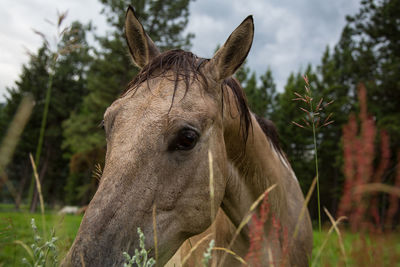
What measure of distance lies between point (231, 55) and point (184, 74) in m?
0.55

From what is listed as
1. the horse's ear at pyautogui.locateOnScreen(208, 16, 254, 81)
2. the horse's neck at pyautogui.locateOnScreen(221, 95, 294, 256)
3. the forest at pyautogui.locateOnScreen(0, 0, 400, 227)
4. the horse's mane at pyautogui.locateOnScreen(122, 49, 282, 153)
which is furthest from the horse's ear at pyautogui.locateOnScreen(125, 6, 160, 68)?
the forest at pyautogui.locateOnScreen(0, 0, 400, 227)

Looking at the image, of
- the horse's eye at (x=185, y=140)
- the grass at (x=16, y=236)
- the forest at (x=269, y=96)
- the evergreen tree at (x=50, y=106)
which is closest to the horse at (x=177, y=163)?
the horse's eye at (x=185, y=140)

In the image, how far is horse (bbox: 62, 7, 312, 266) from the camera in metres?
1.56

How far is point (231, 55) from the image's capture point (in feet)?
8.04

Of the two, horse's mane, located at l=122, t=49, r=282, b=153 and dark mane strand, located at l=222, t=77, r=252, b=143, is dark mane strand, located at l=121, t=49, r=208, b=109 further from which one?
dark mane strand, located at l=222, t=77, r=252, b=143

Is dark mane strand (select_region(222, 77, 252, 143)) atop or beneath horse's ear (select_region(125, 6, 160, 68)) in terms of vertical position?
beneath

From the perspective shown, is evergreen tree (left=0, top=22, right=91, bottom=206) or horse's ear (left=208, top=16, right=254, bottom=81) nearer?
horse's ear (left=208, top=16, right=254, bottom=81)

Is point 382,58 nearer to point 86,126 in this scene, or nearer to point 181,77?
point 181,77

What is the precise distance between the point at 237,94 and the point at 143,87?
95cm

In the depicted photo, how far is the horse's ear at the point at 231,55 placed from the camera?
2.34 meters

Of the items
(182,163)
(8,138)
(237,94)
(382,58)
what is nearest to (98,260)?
(182,163)

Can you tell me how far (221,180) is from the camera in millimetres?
2121

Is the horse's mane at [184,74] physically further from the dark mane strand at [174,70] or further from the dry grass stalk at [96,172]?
the dry grass stalk at [96,172]

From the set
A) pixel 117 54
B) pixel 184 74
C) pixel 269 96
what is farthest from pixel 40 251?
pixel 269 96
